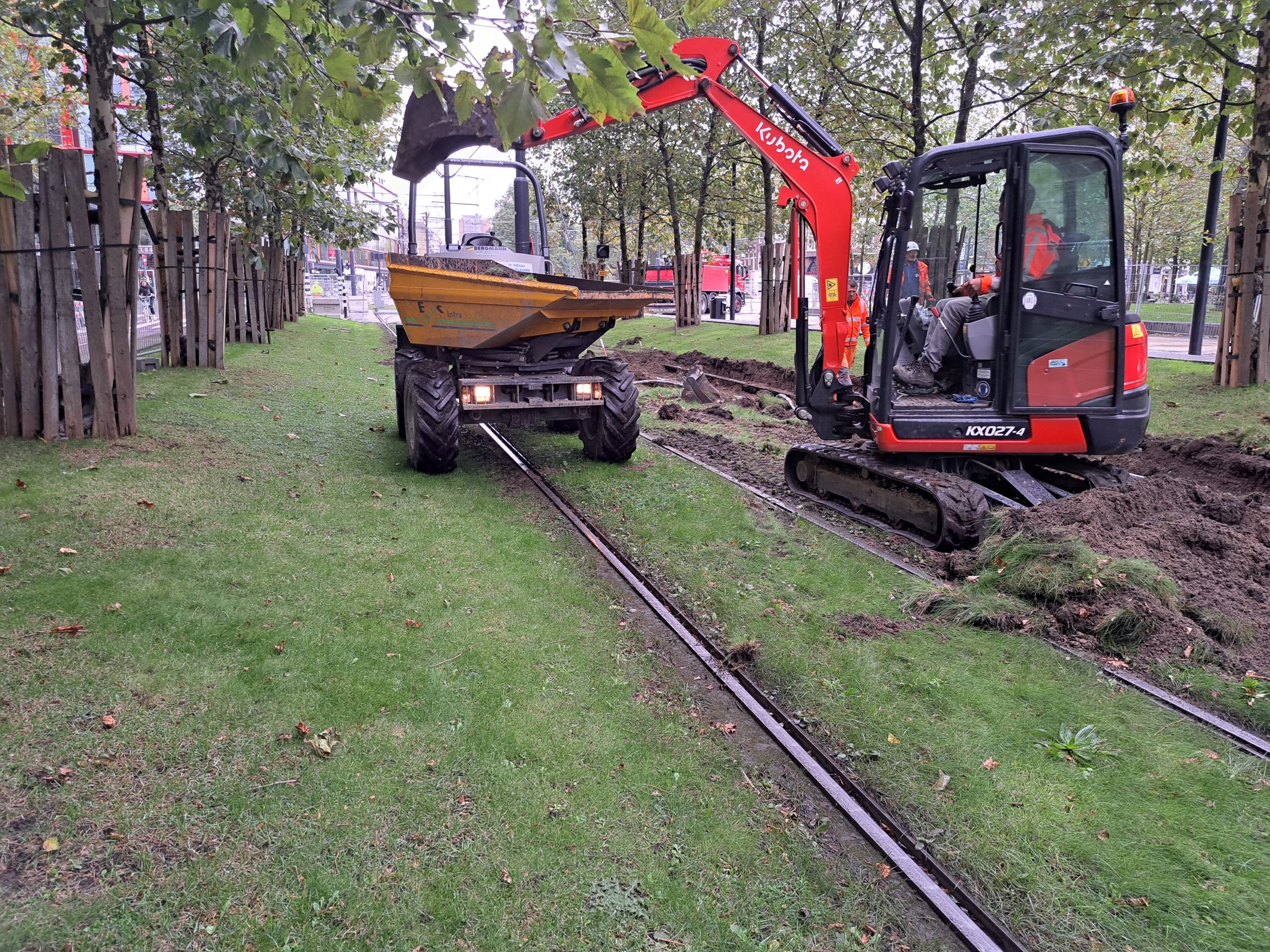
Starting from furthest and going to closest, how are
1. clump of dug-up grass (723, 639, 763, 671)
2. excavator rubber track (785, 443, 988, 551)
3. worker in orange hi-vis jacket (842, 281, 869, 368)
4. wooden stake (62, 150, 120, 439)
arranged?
worker in orange hi-vis jacket (842, 281, 869, 368), wooden stake (62, 150, 120, 439), excavator rubber track (785, 443, 988, 551), clump of dug-up grass (723, 639, 763, 671)

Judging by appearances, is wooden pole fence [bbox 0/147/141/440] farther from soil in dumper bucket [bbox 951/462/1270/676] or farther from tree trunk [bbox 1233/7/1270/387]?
tree trunk [bbox 1233/7/1270/387]

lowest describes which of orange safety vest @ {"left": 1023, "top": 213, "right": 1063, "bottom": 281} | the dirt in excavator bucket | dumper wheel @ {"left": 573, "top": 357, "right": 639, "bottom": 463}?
dumper wheel @ {"left": 573, "top": 357, "right": 639, "bottom": 463}

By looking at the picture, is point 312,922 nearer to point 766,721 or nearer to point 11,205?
point 766,721

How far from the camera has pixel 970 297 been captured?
24.5 feet

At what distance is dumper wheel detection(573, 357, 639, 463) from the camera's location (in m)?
8.74

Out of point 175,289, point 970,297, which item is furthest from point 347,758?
point 175,289

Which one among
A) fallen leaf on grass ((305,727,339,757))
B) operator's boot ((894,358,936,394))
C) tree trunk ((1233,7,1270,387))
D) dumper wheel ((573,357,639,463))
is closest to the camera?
fallen leaf on grass ((305,727,339,757))

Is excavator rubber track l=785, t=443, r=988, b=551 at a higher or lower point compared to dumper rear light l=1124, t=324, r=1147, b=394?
lower

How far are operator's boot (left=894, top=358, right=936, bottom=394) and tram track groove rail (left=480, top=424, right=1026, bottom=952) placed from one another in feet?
11.6

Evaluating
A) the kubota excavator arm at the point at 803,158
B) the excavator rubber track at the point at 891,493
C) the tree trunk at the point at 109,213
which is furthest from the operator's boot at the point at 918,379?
the tree trunk at the point at 109,213

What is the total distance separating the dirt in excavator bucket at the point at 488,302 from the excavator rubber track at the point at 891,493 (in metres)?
2.31

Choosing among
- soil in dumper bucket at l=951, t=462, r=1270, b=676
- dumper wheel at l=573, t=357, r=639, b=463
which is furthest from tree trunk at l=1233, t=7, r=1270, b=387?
dumper wheel at l=573, t=357, r=639, b=463

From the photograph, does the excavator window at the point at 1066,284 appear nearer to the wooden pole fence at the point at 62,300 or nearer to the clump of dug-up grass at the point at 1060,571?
the clump of dug-up grass at the point at 1060,571

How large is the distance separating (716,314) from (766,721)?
35315 mm
